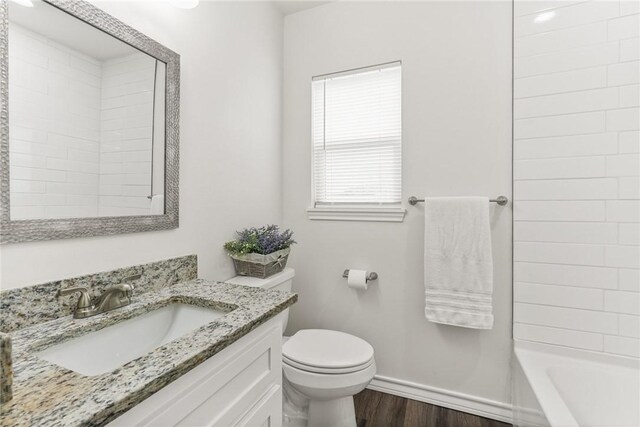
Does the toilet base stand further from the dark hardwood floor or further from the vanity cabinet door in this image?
the vanity cabinet door

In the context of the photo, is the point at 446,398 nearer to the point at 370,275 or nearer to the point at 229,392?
the point at 370,275

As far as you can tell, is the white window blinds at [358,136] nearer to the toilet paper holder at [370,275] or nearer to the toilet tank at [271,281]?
the toilet paper holder at [370,275]

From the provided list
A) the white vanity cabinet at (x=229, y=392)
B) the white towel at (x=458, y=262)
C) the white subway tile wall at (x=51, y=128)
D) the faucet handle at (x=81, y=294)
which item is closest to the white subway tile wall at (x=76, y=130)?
the white subway tile wall at (x=51, y=128)

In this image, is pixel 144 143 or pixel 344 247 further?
pixel 344 247

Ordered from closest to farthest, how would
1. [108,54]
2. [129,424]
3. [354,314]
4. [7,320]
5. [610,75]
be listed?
[129,424]
[7,320]
[108,54]
[610,75]
[354,314]

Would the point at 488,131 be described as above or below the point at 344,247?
above

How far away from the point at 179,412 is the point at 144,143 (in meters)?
0.93

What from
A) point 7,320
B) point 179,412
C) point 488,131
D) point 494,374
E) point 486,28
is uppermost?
point 486,28

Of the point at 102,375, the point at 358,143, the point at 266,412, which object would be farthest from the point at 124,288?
the point at 358,143

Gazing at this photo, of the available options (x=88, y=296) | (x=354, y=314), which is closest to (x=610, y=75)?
(x=354, y=314)

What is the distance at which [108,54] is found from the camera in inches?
41.0

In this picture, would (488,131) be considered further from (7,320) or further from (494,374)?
(7,320)

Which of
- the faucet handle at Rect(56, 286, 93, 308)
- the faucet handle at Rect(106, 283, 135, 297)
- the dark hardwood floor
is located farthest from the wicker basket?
the dark hardwood floor

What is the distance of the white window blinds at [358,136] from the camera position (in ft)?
6.16
